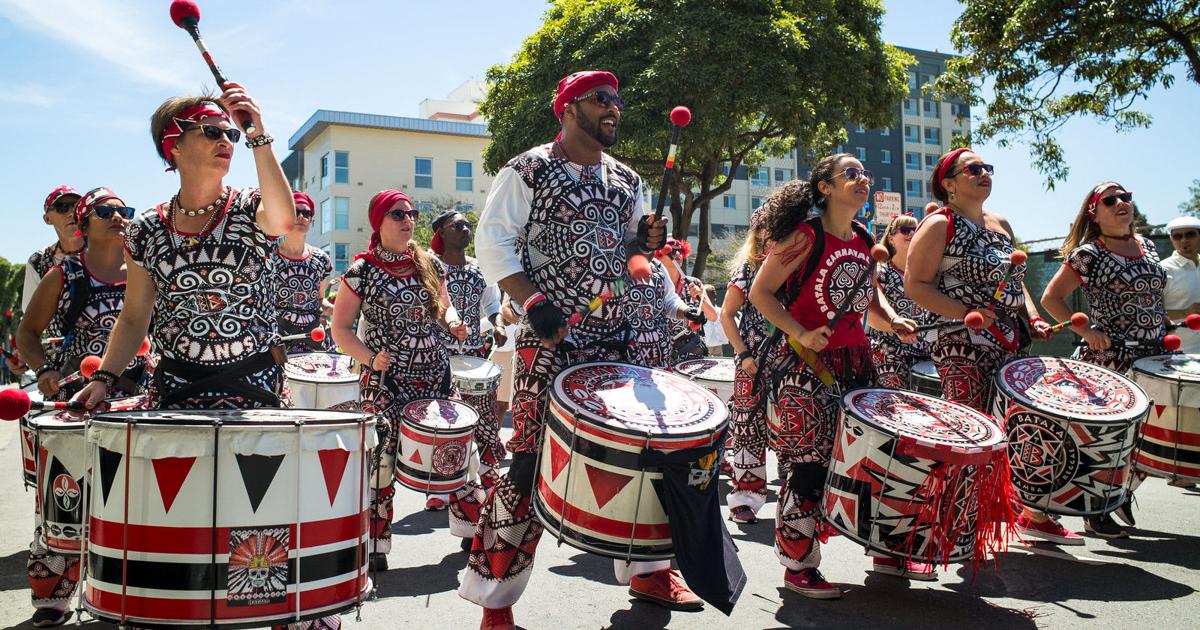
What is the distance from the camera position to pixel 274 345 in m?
3.52

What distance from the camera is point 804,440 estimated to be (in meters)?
4.57

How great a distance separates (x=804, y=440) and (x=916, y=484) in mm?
692

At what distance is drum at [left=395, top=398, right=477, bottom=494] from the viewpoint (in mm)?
5449

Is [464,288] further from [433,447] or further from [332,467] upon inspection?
[332,467]

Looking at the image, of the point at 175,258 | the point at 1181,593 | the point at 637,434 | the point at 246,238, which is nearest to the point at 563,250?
the point at 637,434

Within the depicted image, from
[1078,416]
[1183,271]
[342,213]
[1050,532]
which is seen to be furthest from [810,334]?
[342,213]

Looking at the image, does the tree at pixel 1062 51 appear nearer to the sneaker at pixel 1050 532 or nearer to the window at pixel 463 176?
the sneaker at pixel 1050 532

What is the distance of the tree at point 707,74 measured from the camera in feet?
68.3

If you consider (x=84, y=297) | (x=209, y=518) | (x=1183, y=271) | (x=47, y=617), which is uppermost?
(x=1183, y=271)

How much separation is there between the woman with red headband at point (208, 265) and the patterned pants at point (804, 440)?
2433 millimetres

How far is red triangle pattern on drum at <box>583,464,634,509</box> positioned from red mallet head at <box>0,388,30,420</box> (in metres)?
1.87

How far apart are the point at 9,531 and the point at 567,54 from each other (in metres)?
18.2

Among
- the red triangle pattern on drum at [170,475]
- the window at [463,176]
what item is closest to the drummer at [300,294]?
the red triangle pattern on drum at [170,475]

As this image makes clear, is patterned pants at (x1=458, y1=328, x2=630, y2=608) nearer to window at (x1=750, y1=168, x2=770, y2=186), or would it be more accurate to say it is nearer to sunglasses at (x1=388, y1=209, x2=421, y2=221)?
sunglasses at (x1=388, y1=209, x2=421, y2=221)
